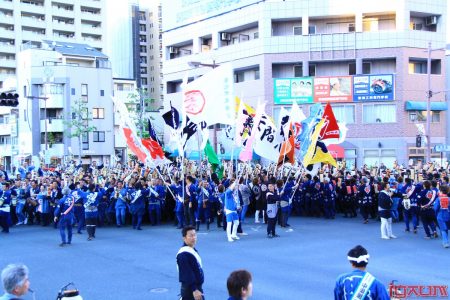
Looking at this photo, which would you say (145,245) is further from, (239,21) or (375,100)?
(239,21)

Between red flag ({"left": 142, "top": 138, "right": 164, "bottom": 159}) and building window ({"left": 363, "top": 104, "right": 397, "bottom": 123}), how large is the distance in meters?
29.0

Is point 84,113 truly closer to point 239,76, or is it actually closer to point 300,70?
point 239,76

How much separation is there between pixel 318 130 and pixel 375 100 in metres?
26.4

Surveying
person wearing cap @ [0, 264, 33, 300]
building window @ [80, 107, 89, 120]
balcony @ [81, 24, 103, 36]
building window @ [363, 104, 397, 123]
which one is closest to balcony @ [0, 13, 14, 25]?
balcony @ [81, 24, 103, 36]

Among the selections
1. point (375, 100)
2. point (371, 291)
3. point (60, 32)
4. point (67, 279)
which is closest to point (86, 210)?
point (67, 279)

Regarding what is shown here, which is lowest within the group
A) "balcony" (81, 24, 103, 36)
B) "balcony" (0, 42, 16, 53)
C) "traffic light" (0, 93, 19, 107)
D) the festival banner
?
the festival banner

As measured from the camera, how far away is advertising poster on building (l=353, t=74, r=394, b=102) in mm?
42500

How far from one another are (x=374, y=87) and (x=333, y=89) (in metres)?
3.36

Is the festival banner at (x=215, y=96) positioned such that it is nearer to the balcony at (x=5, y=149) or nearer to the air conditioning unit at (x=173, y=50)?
the air conditioning unit at (x=173, y=50)

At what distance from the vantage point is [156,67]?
10019 centimetres

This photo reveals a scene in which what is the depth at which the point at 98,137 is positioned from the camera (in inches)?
2392

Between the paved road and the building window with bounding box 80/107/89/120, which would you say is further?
the building window with bounding box 80/107/89/120

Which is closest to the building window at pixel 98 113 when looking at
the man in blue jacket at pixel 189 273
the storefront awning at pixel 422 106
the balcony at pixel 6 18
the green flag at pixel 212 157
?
the balcony at pixel 6 18

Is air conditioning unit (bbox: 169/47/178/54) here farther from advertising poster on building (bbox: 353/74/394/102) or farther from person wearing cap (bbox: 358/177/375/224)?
person wearing cap (bbox: 358/177/375/224)
